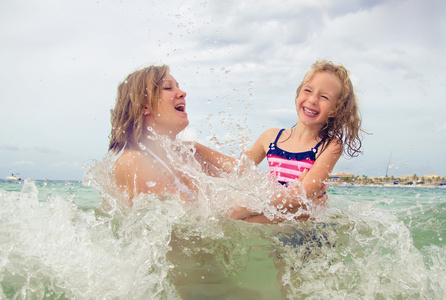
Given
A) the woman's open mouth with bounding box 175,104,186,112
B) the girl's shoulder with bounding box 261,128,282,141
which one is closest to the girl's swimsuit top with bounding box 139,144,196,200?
the woman's open mouth with bounding box 175,104,186,112

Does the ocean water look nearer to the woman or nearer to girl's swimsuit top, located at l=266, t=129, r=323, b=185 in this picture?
the woman

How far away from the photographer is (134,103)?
2.91m

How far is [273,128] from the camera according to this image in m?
3.56

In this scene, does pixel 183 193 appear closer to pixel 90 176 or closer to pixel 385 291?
pixel 90 176

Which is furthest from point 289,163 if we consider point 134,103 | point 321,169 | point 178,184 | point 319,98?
point 134,103

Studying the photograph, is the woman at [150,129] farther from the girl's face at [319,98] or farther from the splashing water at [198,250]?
the girl's face at [319,98]

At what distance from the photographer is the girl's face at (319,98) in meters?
3.02

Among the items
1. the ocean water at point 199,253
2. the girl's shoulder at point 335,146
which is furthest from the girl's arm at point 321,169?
the ocean water at point 199,253

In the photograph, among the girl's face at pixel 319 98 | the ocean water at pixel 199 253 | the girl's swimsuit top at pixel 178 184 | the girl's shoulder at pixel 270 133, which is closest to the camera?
the ocean water at pixel 199 253

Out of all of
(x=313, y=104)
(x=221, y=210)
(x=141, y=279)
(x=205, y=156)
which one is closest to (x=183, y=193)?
(x=221, y=210)

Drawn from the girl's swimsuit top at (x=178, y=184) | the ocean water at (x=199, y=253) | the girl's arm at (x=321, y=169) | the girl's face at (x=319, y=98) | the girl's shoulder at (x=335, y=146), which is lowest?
the ocean water at (x=199, y=253)

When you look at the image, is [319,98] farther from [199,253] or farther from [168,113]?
[199,253]

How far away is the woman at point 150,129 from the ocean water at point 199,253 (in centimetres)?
19

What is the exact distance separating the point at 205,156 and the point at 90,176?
3.53ft
